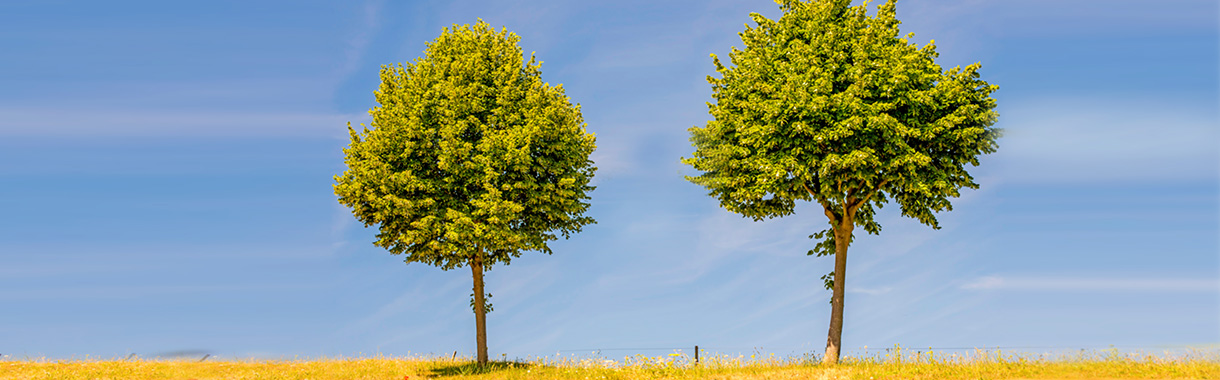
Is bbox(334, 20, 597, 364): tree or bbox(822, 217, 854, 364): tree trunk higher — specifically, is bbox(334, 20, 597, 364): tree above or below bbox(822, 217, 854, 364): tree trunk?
above

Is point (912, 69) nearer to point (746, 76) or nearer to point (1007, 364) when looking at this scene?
point (746, 76)

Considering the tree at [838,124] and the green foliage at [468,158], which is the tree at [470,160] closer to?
the green foliage at [468,158]

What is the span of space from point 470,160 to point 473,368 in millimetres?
7378

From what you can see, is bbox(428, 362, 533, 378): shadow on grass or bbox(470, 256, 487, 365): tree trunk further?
bbox(470, 256, 487, 365): tree trunk

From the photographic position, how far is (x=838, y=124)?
24.3 meters

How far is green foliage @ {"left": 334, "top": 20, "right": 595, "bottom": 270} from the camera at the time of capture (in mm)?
26469

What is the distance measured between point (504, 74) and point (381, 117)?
459 cm

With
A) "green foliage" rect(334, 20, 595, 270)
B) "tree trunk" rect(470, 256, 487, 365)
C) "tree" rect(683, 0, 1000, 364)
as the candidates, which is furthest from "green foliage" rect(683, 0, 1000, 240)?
"tree trunk" rect(470, 256, 487, 365)

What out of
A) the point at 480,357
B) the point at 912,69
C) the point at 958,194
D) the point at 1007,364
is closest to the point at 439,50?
the point at 480,357

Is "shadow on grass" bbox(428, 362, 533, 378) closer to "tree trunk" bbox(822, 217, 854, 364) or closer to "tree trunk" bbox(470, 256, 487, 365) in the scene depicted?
"tree trunk" bbox(470, 256, 487, 365)

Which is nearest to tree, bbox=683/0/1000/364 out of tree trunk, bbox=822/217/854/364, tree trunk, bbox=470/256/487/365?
tree trunk, bbox=822/217/854/364

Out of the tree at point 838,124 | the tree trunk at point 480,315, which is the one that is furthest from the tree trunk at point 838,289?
the tree trunk at point 480,315

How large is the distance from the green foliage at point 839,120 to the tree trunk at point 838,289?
40 cm

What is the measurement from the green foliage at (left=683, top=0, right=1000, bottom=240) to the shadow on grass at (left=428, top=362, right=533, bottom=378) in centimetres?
931
